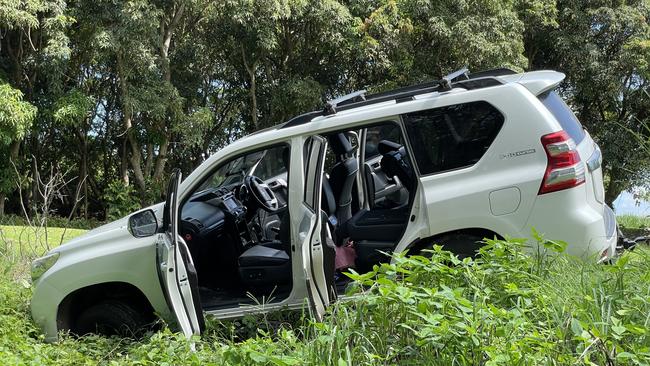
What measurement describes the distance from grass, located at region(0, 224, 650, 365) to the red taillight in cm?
66

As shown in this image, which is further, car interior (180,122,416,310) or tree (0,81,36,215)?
tree (0,81,36,215)

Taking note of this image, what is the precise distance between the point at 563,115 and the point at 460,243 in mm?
1266

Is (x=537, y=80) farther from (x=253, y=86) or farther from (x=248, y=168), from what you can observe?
(x=253, y=86)

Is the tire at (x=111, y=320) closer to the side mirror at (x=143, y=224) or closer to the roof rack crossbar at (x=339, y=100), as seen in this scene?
the side mirror at (x=143, y=224)

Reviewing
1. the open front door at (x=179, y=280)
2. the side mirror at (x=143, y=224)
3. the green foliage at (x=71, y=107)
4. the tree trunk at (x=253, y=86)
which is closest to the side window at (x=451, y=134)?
the open front door at (x=179, y=280)

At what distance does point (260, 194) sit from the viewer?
539 cm

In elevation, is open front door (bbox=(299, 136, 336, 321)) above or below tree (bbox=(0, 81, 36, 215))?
below

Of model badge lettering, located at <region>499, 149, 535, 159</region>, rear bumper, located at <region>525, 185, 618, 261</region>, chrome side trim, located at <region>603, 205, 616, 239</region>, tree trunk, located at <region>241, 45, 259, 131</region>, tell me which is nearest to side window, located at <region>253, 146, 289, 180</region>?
model badge lettering, located at <region>499, 149, 535, 159</region>

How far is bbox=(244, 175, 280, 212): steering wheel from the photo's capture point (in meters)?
5.38

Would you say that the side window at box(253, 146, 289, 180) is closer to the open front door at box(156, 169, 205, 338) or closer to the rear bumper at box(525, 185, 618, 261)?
the open front door at box(156, 169, 205, 338)

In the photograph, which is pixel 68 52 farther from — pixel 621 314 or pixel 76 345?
pixel 621 314

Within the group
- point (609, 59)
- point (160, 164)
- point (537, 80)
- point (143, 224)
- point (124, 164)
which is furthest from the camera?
point (124, 164)

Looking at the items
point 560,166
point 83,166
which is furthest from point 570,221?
point 83,166

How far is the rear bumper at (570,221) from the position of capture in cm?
396
